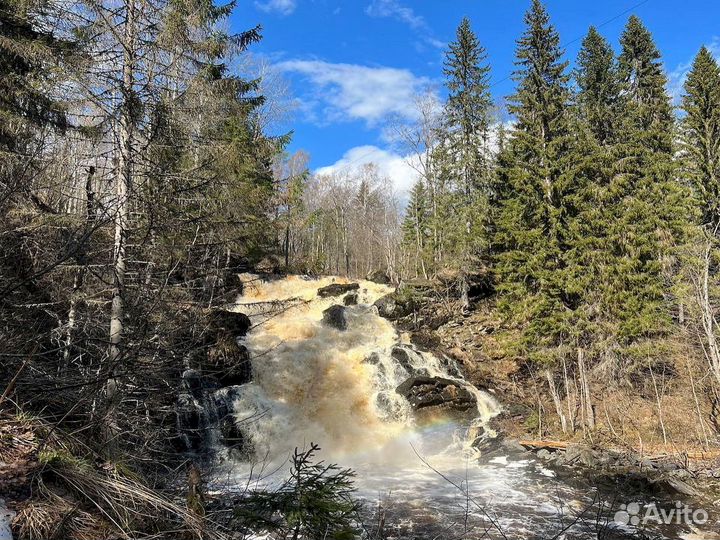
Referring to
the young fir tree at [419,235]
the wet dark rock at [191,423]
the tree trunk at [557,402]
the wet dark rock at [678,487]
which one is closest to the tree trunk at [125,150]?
the wet dark rock at [191,423]

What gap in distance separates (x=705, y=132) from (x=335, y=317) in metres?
17.6

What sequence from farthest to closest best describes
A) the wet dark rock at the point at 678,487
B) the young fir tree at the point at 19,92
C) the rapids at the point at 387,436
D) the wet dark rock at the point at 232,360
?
the wet dark rock at the point at 232,360
the wet dark rock at the point at 678,487
the young fir tree at the point at 19,92
the rapids at the point at 387,436

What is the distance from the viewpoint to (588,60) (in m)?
29.5

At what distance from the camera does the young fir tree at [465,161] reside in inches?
877

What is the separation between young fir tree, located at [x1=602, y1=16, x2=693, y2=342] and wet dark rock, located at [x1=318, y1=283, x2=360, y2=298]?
12.2 m

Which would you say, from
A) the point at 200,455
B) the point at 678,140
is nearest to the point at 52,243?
the point at 200,455

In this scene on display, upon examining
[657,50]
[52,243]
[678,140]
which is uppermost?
[657,50]

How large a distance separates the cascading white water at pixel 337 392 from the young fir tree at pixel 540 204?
3597 mm

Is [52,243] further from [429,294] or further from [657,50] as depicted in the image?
[657,50]

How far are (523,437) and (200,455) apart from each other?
964 centimetres

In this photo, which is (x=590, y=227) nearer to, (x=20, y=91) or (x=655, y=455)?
(x=655, y=455)

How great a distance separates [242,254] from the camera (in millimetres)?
20422

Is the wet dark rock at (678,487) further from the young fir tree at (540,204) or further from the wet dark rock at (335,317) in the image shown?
the wet dark rock at (335,317)

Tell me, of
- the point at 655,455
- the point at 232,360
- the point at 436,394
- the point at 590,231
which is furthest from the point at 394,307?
the point at 655,455
